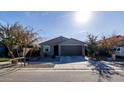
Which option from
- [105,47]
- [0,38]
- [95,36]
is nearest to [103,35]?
[105,47]

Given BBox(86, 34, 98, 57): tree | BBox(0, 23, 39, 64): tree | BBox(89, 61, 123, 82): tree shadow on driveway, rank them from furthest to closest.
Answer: BBox(86, 34, 98, 57): tree → BBox(0, 23, 39, 64): tree → BBox(89, 61, 123, 82): tree shadow on driveway

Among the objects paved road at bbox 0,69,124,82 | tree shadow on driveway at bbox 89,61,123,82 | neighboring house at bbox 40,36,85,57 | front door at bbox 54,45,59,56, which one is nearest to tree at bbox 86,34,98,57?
neighboring house at bbox 40,36,85,57

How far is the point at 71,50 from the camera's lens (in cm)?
3122

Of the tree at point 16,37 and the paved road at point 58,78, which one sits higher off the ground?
the tree at point 16,37

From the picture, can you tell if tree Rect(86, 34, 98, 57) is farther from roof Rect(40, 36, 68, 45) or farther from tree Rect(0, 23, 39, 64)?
tree Rect(0, 23, 39, 64)

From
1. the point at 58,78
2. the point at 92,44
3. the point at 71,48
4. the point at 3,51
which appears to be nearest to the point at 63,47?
the point at 71,48

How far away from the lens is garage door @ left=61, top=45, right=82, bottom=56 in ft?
102

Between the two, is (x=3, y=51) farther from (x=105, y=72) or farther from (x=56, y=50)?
(x=105, y=72)

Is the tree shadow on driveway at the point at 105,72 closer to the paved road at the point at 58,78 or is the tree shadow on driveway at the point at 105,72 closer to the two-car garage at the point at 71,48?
the paved road at the point at 58,78

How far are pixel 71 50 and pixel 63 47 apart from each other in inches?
47.0

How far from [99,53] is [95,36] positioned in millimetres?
3356

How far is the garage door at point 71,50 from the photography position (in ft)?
102

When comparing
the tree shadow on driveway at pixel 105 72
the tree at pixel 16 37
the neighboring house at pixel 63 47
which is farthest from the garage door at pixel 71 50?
the tree shadow on driveway at pixel 105 72
